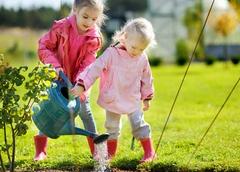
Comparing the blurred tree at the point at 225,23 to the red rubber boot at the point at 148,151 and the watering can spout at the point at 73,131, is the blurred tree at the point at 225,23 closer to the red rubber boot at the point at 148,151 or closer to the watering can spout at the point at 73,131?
the red rubber boot at the point at 148,151

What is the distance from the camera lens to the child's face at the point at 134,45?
3.71 metres

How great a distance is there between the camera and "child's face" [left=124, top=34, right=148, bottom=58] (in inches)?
Result: 146

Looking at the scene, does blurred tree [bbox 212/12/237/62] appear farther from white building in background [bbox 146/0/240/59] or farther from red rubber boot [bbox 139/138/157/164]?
red rubber boot [bbox 139/138/157/164]

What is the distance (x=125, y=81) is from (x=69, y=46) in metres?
0.52

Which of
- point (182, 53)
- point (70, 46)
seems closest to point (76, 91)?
point (70, 46)

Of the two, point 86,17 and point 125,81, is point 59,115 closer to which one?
point 125,81

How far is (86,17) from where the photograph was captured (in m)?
3.82

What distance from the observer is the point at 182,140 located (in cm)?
449

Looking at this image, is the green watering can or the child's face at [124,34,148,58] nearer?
the green watering can

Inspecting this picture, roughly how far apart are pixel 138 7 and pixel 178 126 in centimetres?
5292

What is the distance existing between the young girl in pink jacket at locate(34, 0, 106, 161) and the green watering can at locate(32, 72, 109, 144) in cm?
44

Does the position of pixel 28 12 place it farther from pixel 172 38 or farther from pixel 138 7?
pixel 138 7

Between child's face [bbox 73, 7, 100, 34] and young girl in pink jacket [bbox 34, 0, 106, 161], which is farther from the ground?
child's face [bbox 73, 7, 100, 34]

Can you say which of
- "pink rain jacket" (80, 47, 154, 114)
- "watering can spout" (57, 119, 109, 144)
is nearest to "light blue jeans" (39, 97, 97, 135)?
"pink rain jacket" (80, 47, 154, 114)
